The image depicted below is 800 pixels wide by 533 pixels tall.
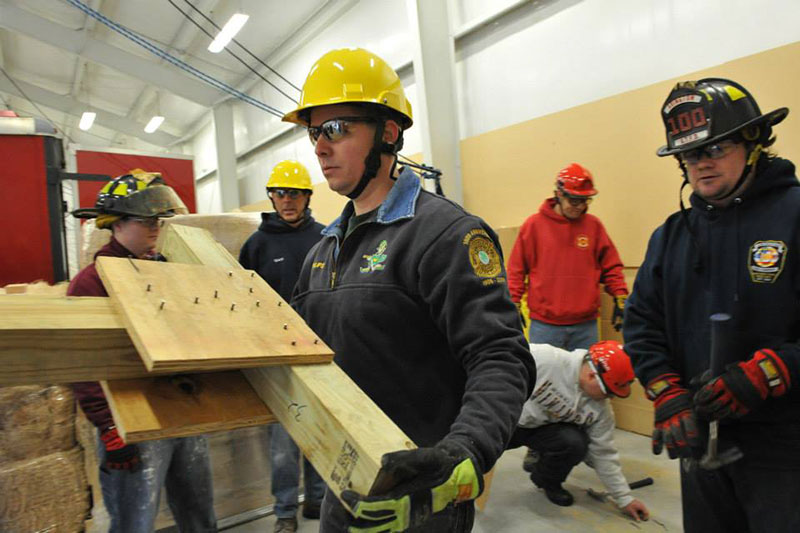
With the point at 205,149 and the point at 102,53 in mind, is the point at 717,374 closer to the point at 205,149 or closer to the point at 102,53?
the point at 102,53

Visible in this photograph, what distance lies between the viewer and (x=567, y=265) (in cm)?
369

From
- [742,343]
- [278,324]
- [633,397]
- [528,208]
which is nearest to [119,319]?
[278,324]

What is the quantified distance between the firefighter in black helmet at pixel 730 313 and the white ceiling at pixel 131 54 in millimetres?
7408

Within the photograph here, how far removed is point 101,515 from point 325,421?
3062mm

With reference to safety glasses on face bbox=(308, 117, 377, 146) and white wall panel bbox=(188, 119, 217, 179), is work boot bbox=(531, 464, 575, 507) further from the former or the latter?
white wall panel bbox=(188, 119, 217, 179)

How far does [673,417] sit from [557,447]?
1463 millimetres

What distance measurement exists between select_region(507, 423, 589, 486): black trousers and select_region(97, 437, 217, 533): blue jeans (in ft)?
5.84

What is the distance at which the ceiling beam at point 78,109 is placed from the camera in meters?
12.4

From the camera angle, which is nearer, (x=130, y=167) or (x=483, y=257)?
(x=483, y=257)

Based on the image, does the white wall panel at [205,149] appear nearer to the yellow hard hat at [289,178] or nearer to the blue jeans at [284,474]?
the yellow hard hat at [289,178]

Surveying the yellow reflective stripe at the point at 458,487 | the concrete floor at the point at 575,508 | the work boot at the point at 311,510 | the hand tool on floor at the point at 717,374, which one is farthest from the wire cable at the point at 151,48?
the yellow reflective stripe at the point at 458,487

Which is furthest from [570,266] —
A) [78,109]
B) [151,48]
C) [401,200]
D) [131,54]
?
[78,109]

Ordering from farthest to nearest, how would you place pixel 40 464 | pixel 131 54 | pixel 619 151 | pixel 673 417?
1. pixel 131 54
2. pixel 619 151
3. pixel 40 464
4. pixel 673 417

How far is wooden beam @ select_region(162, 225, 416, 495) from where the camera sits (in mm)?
705
